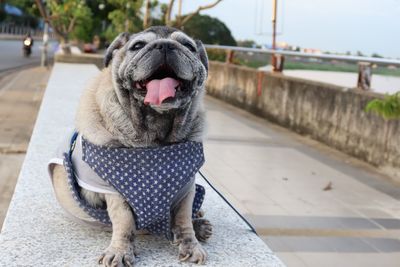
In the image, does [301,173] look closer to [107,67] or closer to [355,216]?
[355,216]

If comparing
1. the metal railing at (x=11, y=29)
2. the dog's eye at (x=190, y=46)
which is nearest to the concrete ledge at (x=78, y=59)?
the dog's eye at (x=190, y=46)

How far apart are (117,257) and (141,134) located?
1.81ft

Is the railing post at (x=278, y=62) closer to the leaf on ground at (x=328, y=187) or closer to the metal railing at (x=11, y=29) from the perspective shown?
the leaf on ground at (x=328, y=187)

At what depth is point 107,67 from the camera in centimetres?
274

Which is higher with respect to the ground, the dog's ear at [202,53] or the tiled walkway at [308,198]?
the dog's ear at [202,53]

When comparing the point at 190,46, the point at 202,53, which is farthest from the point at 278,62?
the point at 190,46

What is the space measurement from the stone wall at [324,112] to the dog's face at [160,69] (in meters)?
5.34

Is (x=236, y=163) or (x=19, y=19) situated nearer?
(x=236, y=163)

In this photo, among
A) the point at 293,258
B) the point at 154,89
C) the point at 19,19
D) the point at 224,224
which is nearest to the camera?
A: the point at 154,89

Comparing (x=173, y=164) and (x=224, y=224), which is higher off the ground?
(x=173, y=164)

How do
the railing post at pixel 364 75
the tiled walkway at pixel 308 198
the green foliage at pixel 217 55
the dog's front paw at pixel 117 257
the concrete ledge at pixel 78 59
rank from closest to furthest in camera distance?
the dog's front paw at pixel 117 257
the tiled walkway at pixel 308 198
the railing post at pixel 364 75
the green foliage at pixel 217 55
the concrete ledge at pixel 78 59

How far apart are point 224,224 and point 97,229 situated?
75 cm

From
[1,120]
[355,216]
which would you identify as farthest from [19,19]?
[355,216]

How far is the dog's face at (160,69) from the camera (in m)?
2.35
